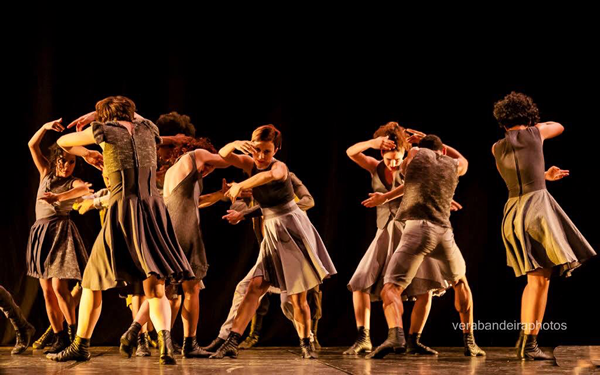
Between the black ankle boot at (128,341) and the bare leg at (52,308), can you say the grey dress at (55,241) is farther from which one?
the black ankle boot at (128,341)

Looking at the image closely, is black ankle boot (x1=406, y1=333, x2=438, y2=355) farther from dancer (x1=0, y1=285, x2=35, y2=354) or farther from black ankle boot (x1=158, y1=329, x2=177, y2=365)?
dancer (x1=0, y1=285, x2=35, y2=354)

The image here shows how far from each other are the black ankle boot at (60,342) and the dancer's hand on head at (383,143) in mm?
2337

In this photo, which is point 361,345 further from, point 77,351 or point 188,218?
point 77,351

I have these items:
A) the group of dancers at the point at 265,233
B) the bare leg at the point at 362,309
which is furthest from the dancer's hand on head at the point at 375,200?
the bare leg at the point at 362,309

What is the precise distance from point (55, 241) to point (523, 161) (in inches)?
120

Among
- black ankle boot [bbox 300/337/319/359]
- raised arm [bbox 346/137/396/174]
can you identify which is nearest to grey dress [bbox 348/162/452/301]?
raised arm [bbox 346/137/396/174]

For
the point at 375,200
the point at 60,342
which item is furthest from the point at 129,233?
the point at 375,200

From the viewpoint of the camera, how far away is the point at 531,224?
459 cm

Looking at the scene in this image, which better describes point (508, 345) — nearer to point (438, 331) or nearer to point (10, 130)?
point (438, 331)

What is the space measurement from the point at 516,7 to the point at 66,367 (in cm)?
485

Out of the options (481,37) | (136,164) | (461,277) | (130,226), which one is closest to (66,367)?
(130,226)

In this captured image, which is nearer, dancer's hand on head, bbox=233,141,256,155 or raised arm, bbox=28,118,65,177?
dancer's hand on head, bbox=233,141,256,155

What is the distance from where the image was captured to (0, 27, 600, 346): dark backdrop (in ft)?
21.3

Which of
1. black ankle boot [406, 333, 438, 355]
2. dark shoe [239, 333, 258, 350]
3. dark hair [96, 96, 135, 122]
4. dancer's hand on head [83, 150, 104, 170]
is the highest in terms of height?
dark hair [96, 96, 135, 122]
